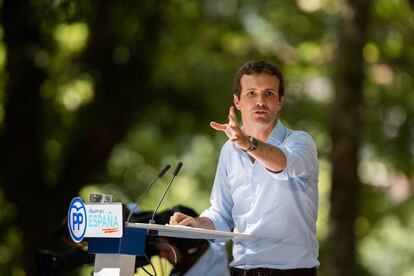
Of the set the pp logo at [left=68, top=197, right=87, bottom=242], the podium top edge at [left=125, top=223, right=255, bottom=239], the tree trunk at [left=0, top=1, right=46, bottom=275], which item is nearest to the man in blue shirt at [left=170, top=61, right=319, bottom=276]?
the podium top edge at [left=125, top=223, right=255, bottom=239]

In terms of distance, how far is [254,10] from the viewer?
16.9 metres

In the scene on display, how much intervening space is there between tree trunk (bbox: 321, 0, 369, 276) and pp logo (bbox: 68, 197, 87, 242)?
754 centimetres

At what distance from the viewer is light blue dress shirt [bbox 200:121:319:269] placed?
4.20m

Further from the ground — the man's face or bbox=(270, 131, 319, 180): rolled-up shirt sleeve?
A: the man's face

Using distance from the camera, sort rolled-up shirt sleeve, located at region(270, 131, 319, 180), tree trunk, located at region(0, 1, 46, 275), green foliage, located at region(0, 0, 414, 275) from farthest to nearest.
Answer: green foliage, located at region(0, 0, 414, 275) → tree trunk, located at region(0, 1, 46, 275) → rolled-up shirt sleeve, located at region(270, 131, 319, 180)

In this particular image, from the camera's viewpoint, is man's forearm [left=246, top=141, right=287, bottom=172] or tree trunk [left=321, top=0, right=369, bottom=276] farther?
tree trunk [left=321, top=0, right=369, bottom=276]

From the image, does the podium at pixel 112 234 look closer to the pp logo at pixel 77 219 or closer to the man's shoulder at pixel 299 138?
the pp logo at pixel 77 219

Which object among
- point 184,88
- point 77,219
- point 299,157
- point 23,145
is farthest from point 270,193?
point 184,88

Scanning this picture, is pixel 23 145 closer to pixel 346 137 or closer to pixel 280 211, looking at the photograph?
pixel 346 137

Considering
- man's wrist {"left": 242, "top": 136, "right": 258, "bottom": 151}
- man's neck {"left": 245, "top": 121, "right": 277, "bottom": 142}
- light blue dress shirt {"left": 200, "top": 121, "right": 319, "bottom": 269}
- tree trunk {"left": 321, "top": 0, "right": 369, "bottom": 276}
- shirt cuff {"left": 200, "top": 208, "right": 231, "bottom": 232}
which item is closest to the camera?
man's wrist {"left": 242, "top": 136, "right": 258, "bottom": 151}

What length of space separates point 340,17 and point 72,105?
4.39 m

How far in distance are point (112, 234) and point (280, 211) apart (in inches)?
26.1

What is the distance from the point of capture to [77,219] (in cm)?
425

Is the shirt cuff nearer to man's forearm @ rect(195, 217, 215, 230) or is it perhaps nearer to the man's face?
man's forearm @ rect(195, 217, 215, 230)
